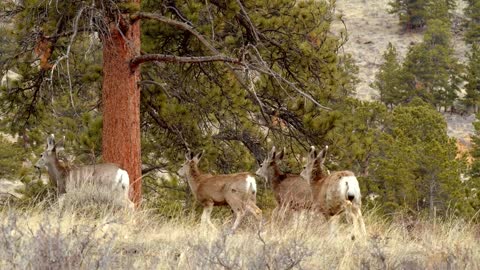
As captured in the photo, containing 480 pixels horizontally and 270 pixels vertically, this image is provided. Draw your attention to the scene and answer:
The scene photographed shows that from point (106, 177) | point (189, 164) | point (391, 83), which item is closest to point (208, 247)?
point (106, 177)

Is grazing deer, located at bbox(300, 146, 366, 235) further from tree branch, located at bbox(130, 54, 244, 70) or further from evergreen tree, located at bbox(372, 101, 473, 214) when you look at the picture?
evergreen tree, located at bbox(372, 101, 473, 214)

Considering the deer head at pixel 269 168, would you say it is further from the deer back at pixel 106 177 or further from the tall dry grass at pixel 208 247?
the tall dry grass at pixel 208 247

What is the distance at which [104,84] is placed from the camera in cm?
1239

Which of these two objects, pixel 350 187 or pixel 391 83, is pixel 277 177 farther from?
pixel 391 83

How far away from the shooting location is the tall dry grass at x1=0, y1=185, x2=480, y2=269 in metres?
5.57

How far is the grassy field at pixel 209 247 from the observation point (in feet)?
18.2

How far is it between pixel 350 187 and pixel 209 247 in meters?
4.43

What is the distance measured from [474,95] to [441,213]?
3065 centimetres

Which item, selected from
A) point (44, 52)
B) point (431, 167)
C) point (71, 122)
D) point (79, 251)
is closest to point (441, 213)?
point (431, 167)

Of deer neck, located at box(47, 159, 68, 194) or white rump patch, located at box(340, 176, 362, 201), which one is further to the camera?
deer neck, located at box(47, 159, 68, 194)

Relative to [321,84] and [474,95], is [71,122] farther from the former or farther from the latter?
[474,95]

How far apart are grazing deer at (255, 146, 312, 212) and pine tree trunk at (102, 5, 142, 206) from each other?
213 cm

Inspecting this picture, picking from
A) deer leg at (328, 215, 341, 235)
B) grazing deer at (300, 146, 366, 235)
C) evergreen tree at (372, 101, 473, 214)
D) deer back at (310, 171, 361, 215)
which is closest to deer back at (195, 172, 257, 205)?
grazing deer at (300, 146, 366, 235)

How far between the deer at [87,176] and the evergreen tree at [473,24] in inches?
2280
